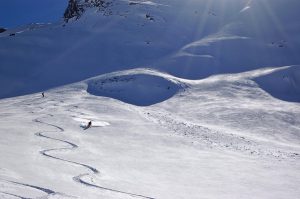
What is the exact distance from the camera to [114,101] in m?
35.8

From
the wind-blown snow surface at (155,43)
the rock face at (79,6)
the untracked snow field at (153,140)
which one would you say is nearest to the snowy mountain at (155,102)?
→ the untracked snow field at (153,140)

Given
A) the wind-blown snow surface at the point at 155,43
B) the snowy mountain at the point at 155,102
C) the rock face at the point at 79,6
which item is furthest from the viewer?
the rock face at the point at 79,6

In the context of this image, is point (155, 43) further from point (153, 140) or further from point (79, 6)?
point (153, 140)

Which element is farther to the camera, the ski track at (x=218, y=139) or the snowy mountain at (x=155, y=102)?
the ski track at (x=218, y=139)

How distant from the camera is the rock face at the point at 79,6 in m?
67.2

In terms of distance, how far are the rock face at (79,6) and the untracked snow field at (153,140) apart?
26.0 metres

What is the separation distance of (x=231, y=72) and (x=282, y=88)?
6.92 m

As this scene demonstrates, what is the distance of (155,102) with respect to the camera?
37031 mm

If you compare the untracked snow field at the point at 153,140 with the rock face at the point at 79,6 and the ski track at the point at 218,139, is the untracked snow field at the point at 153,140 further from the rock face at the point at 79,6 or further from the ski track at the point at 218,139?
the rock face at the point at 79,6

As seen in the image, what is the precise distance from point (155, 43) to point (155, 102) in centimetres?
1953

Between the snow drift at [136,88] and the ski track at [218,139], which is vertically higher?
the ski track at [218,139]

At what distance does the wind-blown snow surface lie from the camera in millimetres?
47250

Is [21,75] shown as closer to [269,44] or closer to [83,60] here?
[83,60]

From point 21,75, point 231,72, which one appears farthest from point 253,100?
point 21,75
